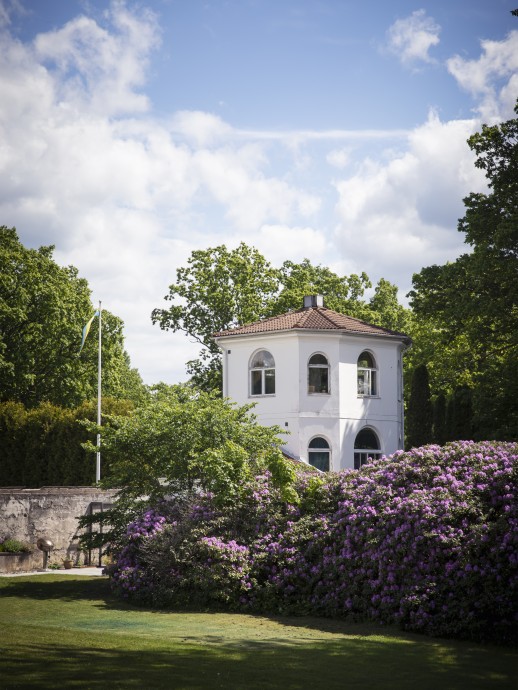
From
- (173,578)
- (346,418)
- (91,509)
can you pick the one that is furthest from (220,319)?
(173,578)

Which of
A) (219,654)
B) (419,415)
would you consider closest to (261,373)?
(419,415)

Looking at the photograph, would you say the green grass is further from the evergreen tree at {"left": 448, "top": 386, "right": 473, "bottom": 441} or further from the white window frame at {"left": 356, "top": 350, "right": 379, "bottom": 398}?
the evergreen tree at {"left": 448, "top": 386, "right": 473, "bottom": 441}

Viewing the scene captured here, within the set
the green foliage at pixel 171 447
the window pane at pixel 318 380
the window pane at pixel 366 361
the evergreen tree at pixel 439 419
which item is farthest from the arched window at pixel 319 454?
the green foliage at pixel 171 447

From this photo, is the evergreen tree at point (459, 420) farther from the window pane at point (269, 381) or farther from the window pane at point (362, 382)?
the window pane at point (269, 381)

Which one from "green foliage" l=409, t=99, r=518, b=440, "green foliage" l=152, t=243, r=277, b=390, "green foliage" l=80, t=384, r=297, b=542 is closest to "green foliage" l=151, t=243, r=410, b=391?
"green foliage" l=152, t=243, r=277, b=390

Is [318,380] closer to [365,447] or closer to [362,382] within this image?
[362,382]

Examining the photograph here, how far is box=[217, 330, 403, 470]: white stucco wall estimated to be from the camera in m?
39.8

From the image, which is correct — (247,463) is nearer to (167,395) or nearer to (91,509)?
(167,395)

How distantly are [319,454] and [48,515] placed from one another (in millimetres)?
16623

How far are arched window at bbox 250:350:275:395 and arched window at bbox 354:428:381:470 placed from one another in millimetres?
4544

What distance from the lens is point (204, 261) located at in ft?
185

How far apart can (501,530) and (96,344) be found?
133ft

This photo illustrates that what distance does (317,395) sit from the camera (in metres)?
40.0

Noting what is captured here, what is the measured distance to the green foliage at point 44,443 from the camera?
46719mm
